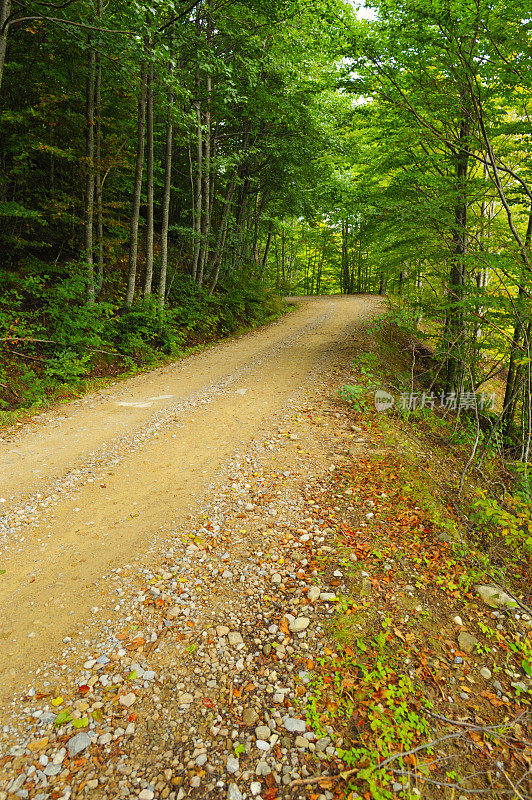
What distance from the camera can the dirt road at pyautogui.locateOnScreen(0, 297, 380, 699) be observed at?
136 inches

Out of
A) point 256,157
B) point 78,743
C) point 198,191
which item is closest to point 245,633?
point 78,743

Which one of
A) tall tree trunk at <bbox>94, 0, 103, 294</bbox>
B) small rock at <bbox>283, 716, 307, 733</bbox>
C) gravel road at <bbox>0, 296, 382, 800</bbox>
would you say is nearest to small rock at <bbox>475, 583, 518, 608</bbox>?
gravel road at <bbox>0, 296, 382, 800</bbox>

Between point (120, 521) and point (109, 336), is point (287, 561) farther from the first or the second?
point (109, 336)

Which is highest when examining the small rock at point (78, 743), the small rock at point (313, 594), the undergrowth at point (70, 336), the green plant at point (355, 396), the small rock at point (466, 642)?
the undergrowth at point (70, 336)

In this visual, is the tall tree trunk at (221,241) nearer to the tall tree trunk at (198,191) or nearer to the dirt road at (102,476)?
the tall tree trunk at (198,191)

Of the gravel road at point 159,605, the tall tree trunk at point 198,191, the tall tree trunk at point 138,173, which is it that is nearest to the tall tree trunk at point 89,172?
the tall tree trunk at point 138,173

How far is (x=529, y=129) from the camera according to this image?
6.59 meters

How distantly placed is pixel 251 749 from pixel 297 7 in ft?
54.2

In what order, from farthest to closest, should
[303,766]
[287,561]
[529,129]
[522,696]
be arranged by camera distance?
[529,129]
[287,561]
[522,696]
[303,766]

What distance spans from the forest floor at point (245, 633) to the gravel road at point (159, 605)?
1cm

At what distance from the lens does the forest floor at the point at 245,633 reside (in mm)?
2367

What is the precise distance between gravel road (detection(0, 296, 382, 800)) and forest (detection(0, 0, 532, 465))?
11.5ft

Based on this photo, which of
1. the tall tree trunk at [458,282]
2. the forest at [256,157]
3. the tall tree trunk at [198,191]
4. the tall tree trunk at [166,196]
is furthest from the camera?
the tall tree trunk at [198,191]

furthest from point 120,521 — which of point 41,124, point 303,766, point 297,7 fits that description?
point 297,7
